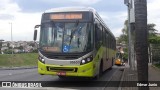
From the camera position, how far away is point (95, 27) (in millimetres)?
15961

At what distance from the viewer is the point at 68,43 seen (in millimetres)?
15227

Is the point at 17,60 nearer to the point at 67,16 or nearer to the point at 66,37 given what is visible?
the point at 67,16

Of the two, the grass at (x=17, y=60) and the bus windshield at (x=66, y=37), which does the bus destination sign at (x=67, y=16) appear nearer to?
the bus windshield at (x=66, y=37)

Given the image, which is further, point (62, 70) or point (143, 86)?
point (62, 70)

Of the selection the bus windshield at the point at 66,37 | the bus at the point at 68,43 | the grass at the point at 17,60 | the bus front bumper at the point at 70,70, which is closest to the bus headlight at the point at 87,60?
the bus at the point at 68,43

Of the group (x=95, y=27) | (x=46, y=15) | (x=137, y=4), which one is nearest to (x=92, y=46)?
(x=95, y=27)

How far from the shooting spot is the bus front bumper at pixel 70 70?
15.0m

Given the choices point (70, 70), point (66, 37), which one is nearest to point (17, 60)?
point (66, 37)

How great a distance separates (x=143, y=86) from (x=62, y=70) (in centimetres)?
760

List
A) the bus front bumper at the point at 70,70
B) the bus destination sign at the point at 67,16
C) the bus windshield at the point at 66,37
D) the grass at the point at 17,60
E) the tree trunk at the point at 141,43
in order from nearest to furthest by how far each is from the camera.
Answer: the tree trunk at the point at 141,43 → the bus front bumper at the point at 70,70 → the bus windshield at the point at 66,37 → the bus destination sign at the point at 67,16 → the grass at the point at 17,60

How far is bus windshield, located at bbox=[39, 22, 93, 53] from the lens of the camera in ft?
49.8

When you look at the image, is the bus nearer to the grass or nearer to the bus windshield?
the bus windshield

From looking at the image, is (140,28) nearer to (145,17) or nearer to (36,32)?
(145,17)

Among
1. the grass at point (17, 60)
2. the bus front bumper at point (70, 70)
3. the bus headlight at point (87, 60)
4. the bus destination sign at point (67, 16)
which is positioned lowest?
the grass at point (17, 60)
